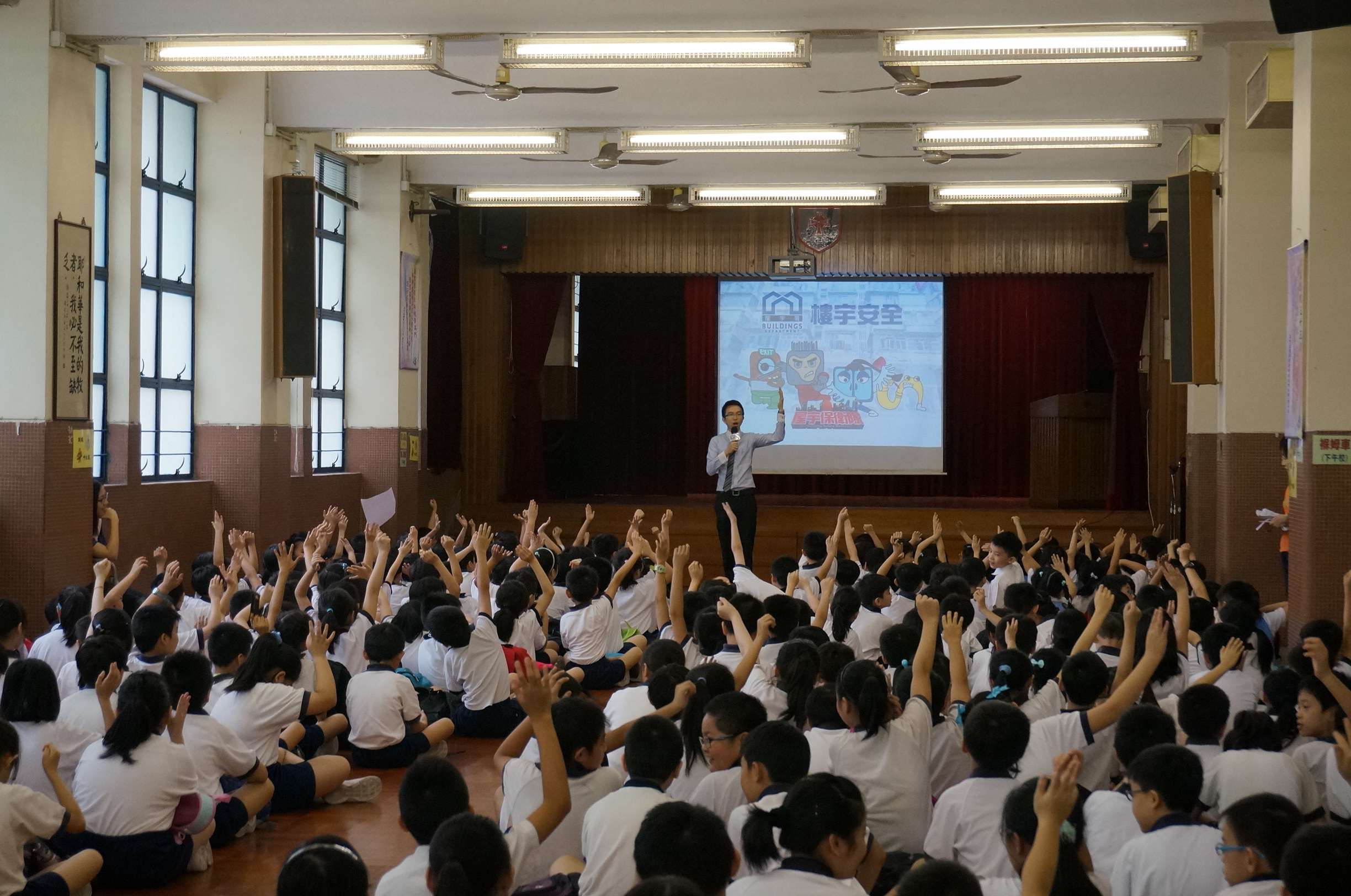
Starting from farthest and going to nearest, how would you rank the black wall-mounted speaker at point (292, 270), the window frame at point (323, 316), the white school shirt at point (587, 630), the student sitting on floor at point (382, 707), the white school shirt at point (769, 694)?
1. the window frame at point (323, 316)
2. the black wall-mounted speaker at point (292, 270)
3. the white school shirt at point (587, 630)
4. the student sitting on floor at point (382, 707)
5. the white school shirt at point (769, 694)

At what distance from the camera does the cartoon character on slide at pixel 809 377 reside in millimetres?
14742

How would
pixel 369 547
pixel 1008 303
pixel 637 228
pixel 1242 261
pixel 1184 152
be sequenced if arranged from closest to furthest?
1. pixel 369 547
2. pixel 1242 261
3. pixel 1184 152
4. pixel 637 228
5. pixel 1008 303

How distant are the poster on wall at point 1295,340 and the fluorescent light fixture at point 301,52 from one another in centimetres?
504

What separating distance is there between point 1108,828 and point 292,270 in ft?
27.1

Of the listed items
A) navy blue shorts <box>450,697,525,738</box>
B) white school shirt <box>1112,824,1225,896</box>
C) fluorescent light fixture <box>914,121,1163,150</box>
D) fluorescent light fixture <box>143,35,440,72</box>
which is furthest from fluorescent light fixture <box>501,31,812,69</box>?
white school shirt <box>1112,824,1225,896</box>

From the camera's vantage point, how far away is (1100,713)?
3.82m

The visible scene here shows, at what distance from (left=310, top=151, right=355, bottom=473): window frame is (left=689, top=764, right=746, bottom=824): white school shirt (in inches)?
325

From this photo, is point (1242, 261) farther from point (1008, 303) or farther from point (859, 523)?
point (1008, 303)

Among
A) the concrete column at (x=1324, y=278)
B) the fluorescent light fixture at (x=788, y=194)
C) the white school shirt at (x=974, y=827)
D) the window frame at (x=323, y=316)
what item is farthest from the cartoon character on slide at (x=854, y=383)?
the white school shirt at (x=974, y=827)

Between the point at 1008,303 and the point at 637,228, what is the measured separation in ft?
15.4

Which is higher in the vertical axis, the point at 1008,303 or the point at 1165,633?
the point at 1008,303

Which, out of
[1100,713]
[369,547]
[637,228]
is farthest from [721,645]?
[637,228]

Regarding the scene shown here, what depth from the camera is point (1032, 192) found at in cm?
1102

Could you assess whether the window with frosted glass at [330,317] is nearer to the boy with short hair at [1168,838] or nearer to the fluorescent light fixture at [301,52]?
the fluorescent light fixture at [301,52]
